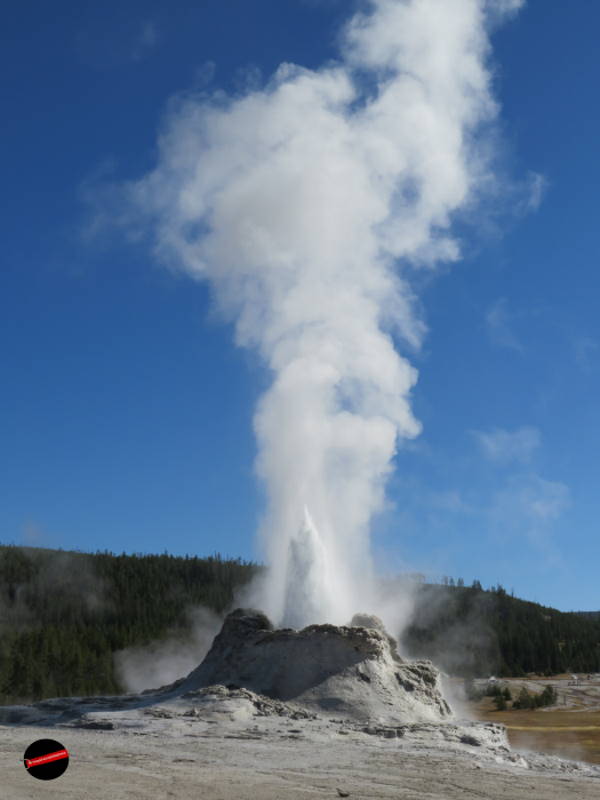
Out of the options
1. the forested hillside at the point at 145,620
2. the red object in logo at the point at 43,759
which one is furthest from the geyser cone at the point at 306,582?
the forested hillside at the point at 145,620

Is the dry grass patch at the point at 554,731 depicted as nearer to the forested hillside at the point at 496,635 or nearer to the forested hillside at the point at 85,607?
the forested hillside at the point at 496,635

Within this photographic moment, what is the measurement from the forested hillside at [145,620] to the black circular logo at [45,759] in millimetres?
70030

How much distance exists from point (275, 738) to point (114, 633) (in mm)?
77098

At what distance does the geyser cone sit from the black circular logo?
25175mm

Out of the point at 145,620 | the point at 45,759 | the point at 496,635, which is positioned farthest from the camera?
the point at 145,620

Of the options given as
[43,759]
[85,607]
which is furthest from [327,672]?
[85,607]

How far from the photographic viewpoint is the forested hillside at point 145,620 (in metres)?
78.1

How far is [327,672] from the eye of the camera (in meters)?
24.4

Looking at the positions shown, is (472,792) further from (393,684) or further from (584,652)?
(584,652)

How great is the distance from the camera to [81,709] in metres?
24.5

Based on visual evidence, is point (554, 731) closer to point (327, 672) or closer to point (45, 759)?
point (327, 672)

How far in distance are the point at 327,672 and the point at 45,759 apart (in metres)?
19.0

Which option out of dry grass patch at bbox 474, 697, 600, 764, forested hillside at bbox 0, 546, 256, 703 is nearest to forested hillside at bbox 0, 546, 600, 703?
forested hillside at bbox 0, 546, 256, 703

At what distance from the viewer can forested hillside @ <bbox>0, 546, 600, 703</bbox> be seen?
256 feet
